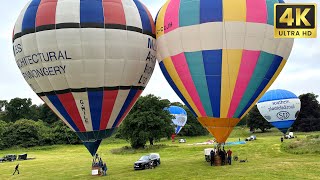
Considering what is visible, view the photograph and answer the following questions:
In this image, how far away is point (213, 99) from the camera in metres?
21.5

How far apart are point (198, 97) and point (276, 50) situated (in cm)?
529

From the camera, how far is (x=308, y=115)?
76688 millimetres

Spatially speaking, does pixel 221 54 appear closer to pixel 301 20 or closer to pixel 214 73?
pixel 214 73

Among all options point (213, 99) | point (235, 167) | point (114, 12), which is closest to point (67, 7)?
point (114, 12)

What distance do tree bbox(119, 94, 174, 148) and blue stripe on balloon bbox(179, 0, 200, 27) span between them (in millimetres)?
25207

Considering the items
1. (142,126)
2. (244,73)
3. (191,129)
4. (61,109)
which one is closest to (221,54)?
(244,73)

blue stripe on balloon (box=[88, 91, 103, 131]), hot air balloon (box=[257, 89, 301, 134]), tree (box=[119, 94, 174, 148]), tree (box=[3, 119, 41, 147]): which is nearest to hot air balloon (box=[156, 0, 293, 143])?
blue stripe on balloon (box=[88, 91, 103, 131])

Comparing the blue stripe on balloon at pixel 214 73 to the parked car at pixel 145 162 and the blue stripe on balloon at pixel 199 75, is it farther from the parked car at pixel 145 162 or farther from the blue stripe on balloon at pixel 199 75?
the parked car at pixel 145 162

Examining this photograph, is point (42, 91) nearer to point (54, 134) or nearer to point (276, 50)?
point (276, 50)

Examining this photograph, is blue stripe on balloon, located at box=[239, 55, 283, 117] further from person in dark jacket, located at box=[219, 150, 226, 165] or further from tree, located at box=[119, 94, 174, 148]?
tree, located at box=[119, 94, 174, 148]

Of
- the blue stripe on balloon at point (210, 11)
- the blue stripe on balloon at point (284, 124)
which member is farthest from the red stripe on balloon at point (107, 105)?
the blue stripe on balloon at point (284, 124)

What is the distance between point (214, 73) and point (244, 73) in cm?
170

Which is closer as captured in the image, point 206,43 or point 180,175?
point 206,43

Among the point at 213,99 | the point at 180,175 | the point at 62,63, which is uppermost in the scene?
the point at 62,63
